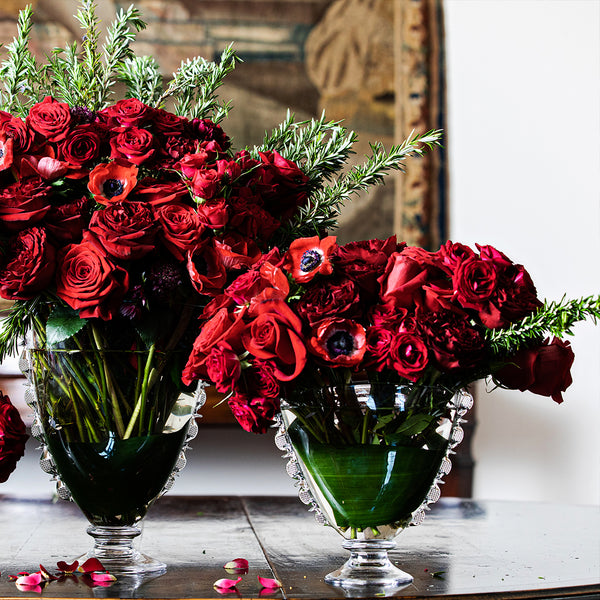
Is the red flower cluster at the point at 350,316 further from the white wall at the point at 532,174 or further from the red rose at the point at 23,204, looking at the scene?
the white wall at the point at 532,174

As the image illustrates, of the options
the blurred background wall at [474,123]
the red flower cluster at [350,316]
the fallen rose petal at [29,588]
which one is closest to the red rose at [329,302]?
the red flower cluster at [350,316]

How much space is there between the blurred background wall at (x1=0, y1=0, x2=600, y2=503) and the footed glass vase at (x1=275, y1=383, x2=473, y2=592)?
1404mm

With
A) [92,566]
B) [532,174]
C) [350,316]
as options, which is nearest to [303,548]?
[92,566]

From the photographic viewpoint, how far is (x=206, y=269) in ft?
2.23

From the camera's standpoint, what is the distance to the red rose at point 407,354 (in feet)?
1.91

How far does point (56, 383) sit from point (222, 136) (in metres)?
0.30

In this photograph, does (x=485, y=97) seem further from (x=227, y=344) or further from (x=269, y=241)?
(x=227, y=344)

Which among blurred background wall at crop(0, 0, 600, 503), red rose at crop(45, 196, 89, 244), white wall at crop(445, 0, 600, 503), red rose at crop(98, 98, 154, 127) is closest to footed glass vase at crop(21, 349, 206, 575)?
red rose at crop(45, 196, 89, 244)

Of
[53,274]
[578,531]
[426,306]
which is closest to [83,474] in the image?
[53,274]

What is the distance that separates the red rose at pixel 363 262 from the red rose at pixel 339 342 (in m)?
0.04

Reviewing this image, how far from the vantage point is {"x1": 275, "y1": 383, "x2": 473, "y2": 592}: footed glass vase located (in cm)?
63

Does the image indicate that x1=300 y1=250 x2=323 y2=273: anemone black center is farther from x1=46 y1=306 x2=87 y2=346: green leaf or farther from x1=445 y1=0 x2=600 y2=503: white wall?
x1=445 y1=0 x2=600 y2=503: white wall

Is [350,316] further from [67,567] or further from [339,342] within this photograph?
[67,567]

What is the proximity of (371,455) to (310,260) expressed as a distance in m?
0.17
